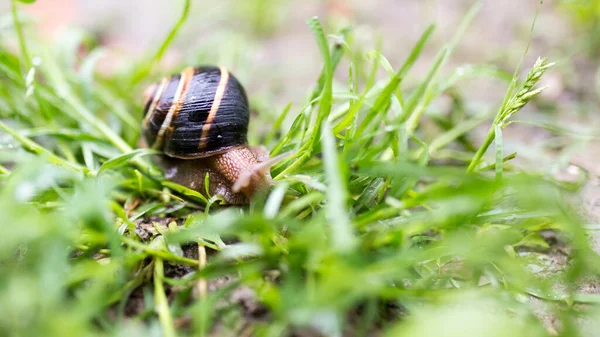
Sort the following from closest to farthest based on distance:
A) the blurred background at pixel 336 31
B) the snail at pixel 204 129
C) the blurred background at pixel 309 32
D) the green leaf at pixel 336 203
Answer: the green leaf at pixel 336 203, the snail at pixel 204 129, the blurred background at pixel 336 31, the blurred background at pixel 309 32

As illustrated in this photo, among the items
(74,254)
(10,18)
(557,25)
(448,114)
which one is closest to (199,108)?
(74,254)

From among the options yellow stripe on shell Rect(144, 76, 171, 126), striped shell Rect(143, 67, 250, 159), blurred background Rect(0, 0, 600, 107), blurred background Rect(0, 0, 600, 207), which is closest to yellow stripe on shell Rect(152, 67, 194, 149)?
striped shell Rect(143, 67, 250, 159)

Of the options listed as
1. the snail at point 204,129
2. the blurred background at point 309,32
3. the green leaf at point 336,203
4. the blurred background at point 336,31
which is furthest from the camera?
the blurred background at point 309,32

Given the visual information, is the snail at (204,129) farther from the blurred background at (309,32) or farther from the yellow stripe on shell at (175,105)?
the blurred background at (309,32)

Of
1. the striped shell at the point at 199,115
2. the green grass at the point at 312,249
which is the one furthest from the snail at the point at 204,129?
the green grass at the point at 312,249

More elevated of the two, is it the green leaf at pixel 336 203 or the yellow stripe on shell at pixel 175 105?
the green leaf at pixel 336 203

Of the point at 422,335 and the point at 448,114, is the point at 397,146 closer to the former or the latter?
the point at 422,335

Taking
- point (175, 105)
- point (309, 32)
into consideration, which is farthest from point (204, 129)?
point (309, 32)

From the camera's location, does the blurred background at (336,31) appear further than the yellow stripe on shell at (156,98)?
Yes
